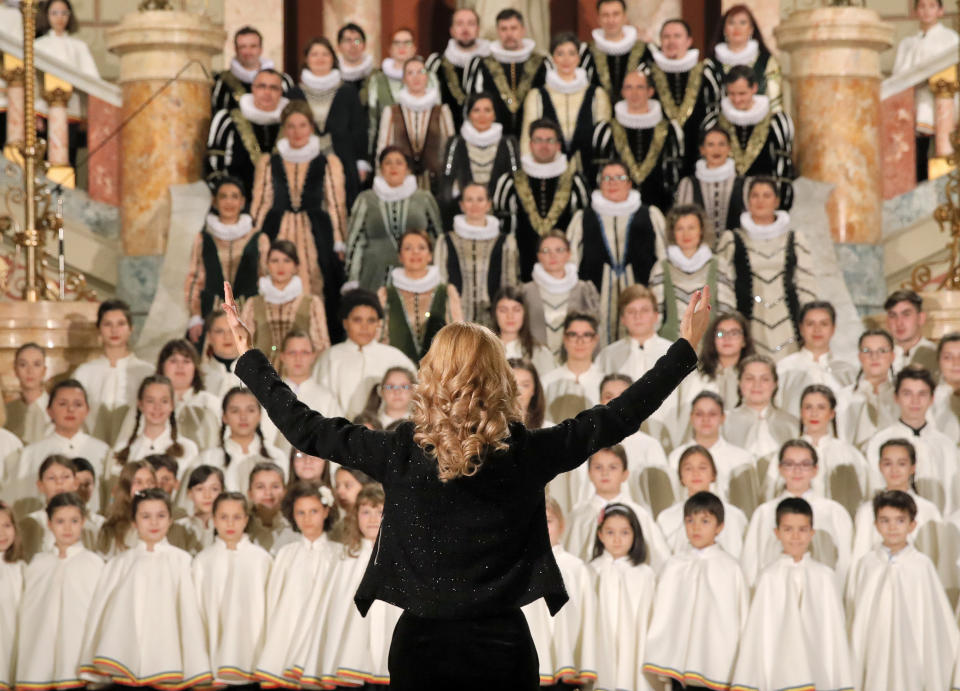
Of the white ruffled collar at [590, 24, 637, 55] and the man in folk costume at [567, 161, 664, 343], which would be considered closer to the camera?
the man in folk costume at [567, 161, 664, 343]

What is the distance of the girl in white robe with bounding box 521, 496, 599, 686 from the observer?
6688 mm

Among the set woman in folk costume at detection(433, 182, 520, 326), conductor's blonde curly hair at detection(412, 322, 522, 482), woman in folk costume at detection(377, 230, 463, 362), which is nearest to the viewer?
conductor's blonde curly hair at detection(412, 322, 522, 482)

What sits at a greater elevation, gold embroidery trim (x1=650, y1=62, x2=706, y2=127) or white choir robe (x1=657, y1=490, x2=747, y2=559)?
gold embroidery trim (x1=650, y1=62, x2=706, y2=127)

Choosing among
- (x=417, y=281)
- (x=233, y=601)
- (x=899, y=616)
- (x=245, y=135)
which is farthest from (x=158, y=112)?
(x=899, y=616)

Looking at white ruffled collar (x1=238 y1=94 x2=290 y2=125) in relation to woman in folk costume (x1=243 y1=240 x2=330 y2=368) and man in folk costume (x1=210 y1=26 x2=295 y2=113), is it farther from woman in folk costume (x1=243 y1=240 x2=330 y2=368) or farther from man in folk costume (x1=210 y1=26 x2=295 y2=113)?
woman in folk costume (x1=243 y1=240 x2=330 y2=368)

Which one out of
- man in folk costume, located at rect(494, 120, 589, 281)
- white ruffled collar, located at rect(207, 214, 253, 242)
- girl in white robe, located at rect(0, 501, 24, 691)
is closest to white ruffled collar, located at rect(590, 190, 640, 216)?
man in folk costume, located at rect(494, 120, 589, 281)

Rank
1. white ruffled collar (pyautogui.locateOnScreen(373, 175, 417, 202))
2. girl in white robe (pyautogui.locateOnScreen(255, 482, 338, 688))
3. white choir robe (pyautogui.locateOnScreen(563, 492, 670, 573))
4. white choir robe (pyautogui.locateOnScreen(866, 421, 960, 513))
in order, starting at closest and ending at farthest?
girl in white robe (pyautogui.locateOnScreen(255, 482, 338, 688)) < white choir robe (pyautogui.locateOnScreen(563, 492, 670, 573)) < white choir robe (pyautogui.locateOnScreen(866, 421, 960, 513)) < white ruffled collar (pyautogui.locateOnScreen(373, 175, 417, 202))

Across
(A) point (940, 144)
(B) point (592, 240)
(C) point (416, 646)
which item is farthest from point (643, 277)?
(C) point (416, 646)

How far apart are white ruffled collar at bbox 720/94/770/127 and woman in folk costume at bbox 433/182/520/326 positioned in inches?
63.8

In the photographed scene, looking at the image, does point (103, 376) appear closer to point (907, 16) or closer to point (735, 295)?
point (735, 295)

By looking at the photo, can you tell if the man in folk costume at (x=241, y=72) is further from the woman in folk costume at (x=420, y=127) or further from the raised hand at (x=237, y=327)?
the raised hand at (x=237, y=327)

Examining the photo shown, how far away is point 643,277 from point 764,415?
4.72 feet

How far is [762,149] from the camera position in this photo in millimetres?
9898

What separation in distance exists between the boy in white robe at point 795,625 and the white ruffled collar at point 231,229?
3.51 metres
